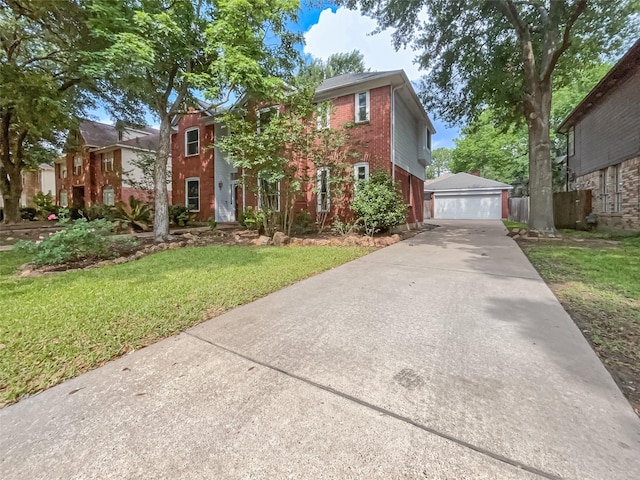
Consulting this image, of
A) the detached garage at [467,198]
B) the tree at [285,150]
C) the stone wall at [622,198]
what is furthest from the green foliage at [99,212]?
the detached garage at [467,198]

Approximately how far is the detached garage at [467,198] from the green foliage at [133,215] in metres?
21.7

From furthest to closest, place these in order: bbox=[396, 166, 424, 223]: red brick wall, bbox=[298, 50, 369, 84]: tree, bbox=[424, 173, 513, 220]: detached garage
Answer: bbox=[298, 50, 369, 84]: tree → bbox=[424, 173, 513, 220]: detached garage → bbox=[396, 166, 424, 223]: red brick wall

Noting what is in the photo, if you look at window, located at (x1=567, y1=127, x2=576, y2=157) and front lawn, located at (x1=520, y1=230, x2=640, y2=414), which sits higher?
window, located at (x1=567, y1=127, x2=576, y2=157)

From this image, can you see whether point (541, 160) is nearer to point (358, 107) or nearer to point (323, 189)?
point (358, 107)

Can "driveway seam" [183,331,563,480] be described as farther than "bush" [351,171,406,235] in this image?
No

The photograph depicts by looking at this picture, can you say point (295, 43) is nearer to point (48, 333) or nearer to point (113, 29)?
point (113, 29)

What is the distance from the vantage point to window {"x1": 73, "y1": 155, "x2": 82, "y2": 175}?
22.7 meters

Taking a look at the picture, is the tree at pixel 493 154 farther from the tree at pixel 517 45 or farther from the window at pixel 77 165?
the window at pixel 77 165

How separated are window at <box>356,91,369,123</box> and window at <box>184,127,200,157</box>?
Result: 9.40 meters

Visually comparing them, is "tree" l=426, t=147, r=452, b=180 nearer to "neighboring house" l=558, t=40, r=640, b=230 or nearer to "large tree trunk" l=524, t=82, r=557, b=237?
"neighboring house" l=558, t=40, r=640, b=230

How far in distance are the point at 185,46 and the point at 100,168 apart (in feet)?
58.4

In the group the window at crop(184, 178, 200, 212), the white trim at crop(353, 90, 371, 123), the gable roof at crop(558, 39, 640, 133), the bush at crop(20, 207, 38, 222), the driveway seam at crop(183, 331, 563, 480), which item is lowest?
the driveway seam at crop(183, 331, 563, 480)

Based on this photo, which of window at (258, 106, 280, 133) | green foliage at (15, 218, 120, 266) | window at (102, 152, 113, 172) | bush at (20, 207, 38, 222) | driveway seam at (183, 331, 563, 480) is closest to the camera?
driveway seam at (183, 331, 563, 480)

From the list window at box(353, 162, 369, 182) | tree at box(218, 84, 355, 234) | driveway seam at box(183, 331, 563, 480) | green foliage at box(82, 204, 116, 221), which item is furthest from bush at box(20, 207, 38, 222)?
driveway seam at box(183, 331, 563, 480)
